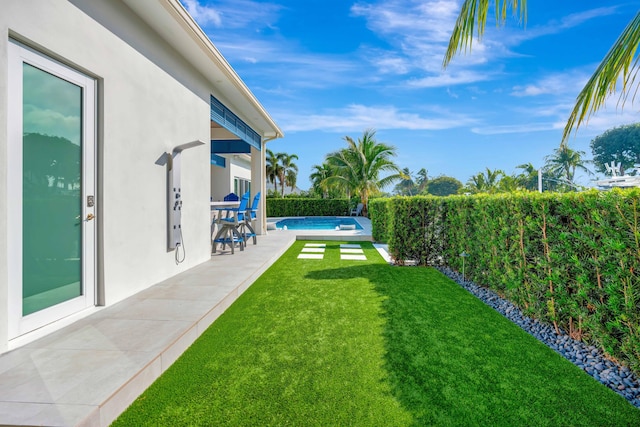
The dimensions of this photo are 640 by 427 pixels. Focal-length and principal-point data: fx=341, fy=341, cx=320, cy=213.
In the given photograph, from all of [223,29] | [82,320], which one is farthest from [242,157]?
[82,320]

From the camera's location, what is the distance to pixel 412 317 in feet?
13.7

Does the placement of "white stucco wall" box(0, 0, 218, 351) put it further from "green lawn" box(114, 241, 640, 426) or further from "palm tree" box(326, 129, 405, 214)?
"palm tree" box(326, 129, 405, 214)

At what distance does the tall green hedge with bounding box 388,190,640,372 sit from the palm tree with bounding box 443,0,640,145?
0.79m

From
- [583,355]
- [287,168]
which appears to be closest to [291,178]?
[287,168]

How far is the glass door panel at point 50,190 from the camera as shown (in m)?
2.97

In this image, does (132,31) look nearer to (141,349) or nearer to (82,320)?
(82,320)

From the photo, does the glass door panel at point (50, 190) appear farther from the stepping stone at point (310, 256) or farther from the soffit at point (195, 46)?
→ the stepping stone at point (310, 256)

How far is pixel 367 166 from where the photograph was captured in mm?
22359

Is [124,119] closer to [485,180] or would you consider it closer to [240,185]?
[240,185]

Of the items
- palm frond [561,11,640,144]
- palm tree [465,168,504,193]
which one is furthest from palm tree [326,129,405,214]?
palm frond [561,11,640,144]

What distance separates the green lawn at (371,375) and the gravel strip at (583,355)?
0.13 metres

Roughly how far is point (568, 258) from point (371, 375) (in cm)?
234

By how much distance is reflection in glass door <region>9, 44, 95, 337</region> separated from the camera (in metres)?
2.86

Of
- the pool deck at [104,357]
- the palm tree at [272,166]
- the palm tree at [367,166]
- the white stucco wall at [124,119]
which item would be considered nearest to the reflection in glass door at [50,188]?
the white stucco wall at [124,119]
